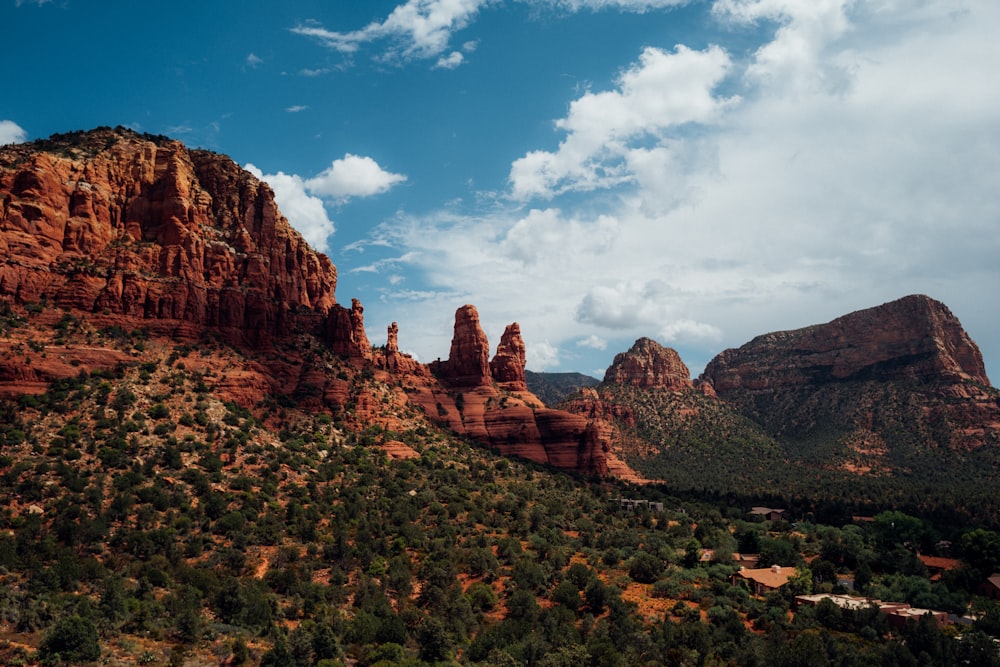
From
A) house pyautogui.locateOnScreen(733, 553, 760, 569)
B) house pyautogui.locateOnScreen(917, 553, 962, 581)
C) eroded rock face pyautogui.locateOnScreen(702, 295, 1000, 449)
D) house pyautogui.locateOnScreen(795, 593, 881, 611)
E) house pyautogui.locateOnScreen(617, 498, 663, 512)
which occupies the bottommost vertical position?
house pyautogui.locateOnScreen(917, 553, 962, 581)

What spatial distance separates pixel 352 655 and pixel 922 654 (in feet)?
109

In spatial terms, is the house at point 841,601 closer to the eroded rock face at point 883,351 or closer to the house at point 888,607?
the house at point 888,607

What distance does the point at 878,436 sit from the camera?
138 metres

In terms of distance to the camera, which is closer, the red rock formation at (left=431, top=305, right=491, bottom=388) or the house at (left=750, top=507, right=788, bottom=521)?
the house at (left=750, top=507, right=788, bottom=521)

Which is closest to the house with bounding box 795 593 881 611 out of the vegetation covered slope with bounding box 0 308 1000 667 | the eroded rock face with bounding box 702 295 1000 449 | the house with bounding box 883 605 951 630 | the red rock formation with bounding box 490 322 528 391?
the house with bounding box 883 605 951 630

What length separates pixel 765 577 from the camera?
54.8 meters

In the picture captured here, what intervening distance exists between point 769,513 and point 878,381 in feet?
300

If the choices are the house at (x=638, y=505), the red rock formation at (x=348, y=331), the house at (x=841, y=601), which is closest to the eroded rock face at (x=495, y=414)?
the red rock formation at (x=348, y=331)

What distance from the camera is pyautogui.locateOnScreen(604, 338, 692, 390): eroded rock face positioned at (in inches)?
6624

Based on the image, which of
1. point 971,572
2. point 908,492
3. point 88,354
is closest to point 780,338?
point 908,492

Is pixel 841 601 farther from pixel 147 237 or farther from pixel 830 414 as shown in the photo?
pixel 830 414

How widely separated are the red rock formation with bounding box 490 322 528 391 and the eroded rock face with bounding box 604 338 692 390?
5768 centimetres

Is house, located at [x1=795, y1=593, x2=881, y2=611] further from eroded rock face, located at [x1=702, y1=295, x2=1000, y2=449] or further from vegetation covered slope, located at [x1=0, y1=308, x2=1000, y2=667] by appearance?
eroded rock face, located at [x1=702, y1=295, x2=1000, y2=449]

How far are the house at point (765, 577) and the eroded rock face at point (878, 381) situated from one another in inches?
3844
